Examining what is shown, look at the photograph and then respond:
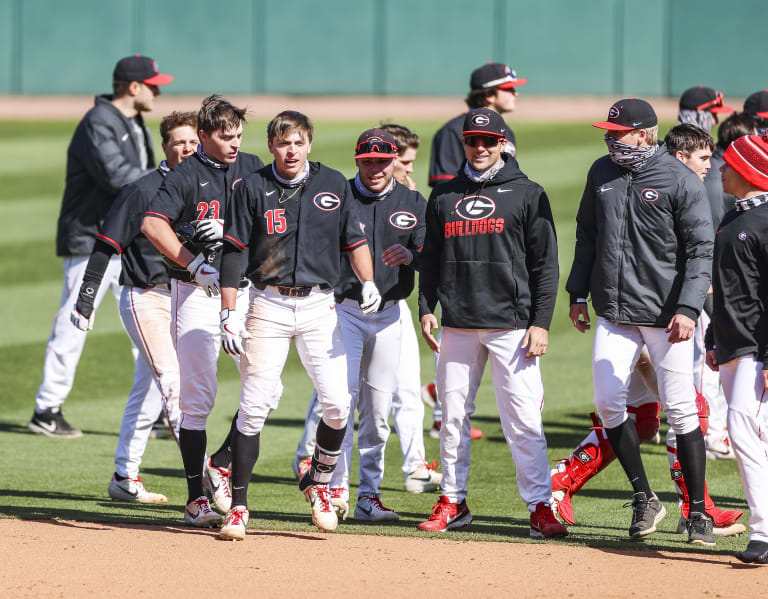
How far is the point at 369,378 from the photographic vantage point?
672 cm

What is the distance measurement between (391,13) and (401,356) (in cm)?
1942

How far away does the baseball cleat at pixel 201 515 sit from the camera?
6227 millimetres

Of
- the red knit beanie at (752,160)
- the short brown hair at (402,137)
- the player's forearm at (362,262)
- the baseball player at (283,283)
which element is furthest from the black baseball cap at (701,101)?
the baseball player at (283,283)

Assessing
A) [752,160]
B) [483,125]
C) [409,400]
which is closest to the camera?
[752,160]

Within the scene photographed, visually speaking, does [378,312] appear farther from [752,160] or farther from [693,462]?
[752,160]

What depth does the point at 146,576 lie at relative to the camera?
16.9ft

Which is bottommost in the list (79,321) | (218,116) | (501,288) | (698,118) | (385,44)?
(79,321)

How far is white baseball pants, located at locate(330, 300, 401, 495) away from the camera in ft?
21.5

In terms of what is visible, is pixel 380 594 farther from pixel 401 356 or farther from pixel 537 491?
pixel 401 356

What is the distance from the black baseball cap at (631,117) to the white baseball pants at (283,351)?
170cm

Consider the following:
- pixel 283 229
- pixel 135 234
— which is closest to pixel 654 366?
pixel 283 229

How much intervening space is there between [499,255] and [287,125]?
1.26 m

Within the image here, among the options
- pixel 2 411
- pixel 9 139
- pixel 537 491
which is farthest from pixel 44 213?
pixel 537 491

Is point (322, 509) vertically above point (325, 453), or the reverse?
point (325, 453)
